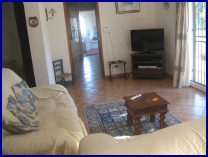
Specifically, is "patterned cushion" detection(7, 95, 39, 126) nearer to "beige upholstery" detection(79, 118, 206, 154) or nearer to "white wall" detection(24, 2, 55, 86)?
"beige upholstery" detection(79, 118, 206, 154)

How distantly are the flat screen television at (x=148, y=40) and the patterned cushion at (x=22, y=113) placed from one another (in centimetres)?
342

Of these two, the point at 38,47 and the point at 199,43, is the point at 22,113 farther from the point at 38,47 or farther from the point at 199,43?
the point at 199,43

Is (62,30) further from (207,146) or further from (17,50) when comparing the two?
(207,146)

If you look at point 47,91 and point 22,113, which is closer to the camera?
point 22,113

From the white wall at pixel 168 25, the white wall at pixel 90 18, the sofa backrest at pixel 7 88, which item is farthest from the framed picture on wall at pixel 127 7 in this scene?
the white wall at pixel 90 18

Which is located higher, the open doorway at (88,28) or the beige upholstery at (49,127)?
the open doorway at (88,28)

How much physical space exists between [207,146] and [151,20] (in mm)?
4831

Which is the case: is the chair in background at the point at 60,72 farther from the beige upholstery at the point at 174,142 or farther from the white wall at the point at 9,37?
the beige upholstery at the point at 174,142

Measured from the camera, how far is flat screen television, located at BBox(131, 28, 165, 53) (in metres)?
4.83

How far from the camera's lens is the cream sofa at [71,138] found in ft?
2.83

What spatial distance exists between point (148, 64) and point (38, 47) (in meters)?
2.50

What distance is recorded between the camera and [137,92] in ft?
13.6

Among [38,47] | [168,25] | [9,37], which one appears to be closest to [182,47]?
[168,25]

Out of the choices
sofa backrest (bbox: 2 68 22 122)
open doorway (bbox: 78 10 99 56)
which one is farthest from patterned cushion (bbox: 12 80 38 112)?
open doorway (bbox: 78 10 99 56)
